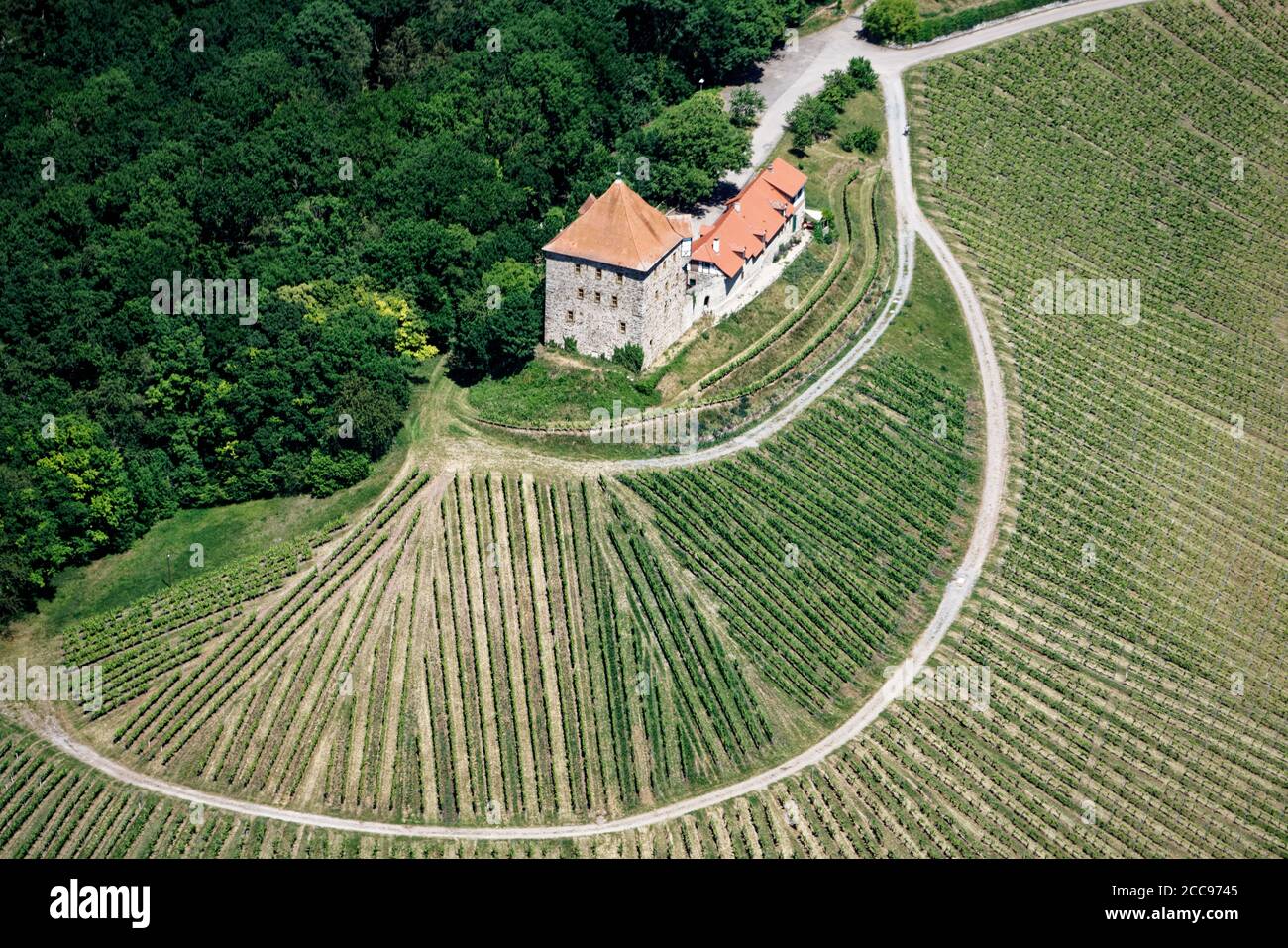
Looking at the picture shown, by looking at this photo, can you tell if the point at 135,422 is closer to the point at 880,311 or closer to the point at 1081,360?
the point at 880,311

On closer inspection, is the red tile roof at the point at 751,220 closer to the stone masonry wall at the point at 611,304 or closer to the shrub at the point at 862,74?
the stone masonry wall at the point at 611,304

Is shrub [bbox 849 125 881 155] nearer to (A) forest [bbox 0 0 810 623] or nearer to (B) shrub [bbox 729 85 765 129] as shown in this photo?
(B) shrub [bbox 729 85 765 129]

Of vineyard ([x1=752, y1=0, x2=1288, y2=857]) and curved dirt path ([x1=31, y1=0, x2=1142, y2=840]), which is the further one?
vineyard ([x1=752, y1=0, x2=1288, y2=857])

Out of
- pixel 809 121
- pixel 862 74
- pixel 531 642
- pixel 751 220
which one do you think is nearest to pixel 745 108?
pixel 809 121

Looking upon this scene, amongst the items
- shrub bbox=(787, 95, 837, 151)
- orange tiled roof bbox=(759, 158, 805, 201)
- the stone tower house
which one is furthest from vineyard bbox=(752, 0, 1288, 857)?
the stone tower house

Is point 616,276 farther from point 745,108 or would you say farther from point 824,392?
point 745,108

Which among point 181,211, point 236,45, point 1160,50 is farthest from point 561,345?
point 1160,50
